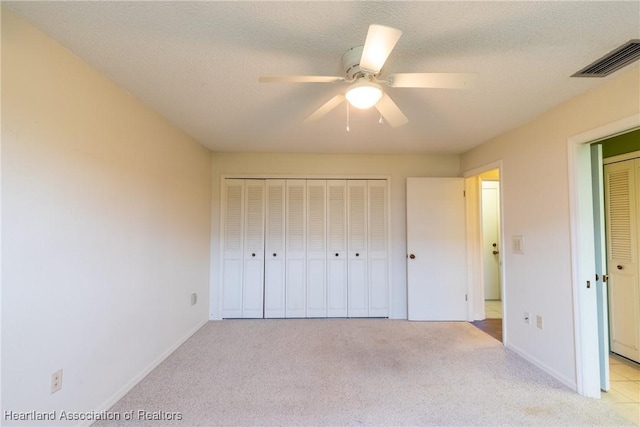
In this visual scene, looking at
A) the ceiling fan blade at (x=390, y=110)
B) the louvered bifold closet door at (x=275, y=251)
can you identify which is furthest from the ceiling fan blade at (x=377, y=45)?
the louvered bifold closet door at (x=275, y=251)

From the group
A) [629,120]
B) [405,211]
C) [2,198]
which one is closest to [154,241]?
[2,198]

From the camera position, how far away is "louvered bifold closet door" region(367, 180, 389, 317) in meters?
3.99

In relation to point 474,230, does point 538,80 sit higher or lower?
higher

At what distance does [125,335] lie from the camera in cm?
219

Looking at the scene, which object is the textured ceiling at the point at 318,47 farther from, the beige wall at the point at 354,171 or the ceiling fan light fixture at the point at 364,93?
the beige wall at the point at 354,171

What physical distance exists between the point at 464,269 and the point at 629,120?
2.41 metres

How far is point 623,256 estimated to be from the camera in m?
2.67

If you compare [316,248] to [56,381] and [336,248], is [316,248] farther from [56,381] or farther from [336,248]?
[56,381]

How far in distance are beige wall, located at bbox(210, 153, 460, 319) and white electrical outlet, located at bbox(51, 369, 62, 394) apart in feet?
7.59

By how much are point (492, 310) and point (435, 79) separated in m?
4.14

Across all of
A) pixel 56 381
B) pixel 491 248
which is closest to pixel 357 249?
pixel 491 248

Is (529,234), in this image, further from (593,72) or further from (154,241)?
(154,241)

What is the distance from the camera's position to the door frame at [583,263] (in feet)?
7.09

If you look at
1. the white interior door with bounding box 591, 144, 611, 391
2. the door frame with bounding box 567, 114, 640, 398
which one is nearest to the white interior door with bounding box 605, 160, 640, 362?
the white interior door with bounding box 591, 144, 611, 391
